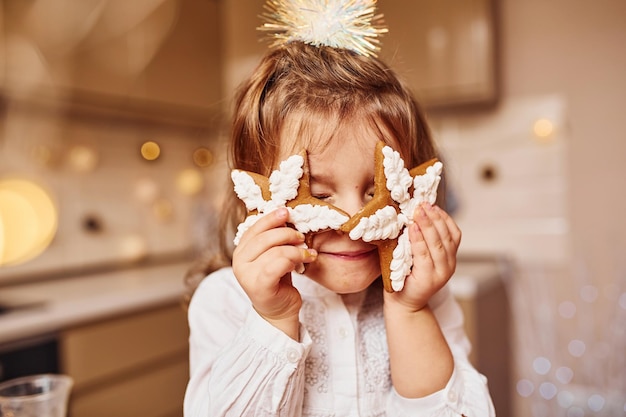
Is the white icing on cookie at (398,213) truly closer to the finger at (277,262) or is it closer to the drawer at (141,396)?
the finger at (277,262)

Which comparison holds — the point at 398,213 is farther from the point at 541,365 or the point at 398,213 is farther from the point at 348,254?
the point at 541,365

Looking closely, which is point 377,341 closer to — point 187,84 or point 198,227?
point 187,84

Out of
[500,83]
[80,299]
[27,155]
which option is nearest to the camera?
[80,299]

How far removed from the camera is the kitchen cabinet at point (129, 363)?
1.33 metres

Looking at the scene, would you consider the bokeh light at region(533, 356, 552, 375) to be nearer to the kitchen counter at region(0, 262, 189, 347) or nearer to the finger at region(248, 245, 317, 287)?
the kitchen counter at region(0, 262, 189, 347)

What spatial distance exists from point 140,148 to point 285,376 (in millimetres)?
1755

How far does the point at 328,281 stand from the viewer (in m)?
0.55

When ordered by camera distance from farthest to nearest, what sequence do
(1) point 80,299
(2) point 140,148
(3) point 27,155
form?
1. (2) point 140,148
2. (3) point 27,155
3. (1) point 80,299

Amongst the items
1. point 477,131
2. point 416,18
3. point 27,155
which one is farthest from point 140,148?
point 477,131

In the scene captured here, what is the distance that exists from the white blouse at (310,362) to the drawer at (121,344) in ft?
2.58

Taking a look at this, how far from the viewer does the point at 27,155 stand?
170 centimetres

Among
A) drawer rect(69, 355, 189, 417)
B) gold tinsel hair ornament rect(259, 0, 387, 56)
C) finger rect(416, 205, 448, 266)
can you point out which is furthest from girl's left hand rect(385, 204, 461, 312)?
drawer rect(69, 355, 189, 417)

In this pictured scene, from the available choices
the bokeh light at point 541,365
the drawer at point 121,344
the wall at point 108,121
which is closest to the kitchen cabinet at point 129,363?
the drawer at point 121,344

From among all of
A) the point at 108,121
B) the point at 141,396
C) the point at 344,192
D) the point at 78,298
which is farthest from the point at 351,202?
the point at 108,121
